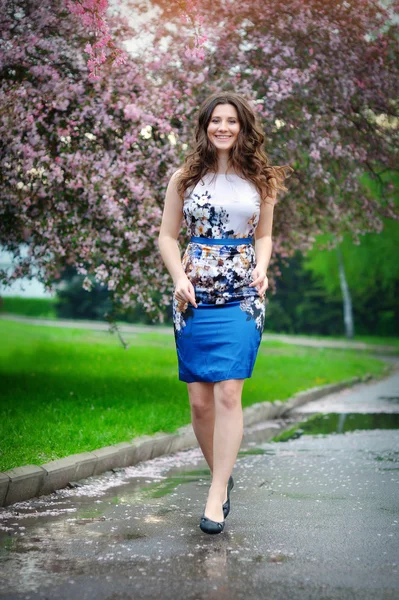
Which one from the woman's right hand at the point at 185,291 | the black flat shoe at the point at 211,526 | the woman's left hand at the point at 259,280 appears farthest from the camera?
the woman's left hand at the point at 259,280

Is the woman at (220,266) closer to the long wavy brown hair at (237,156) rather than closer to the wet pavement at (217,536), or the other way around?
the long wavy brown hair at (237,156)

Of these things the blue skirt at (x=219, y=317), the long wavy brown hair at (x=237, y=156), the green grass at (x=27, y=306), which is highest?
the long wavy brown hair at (x=237, y=156)

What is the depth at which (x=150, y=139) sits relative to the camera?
1048cm

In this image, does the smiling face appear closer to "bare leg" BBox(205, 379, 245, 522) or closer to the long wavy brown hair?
the long wavy brown hair

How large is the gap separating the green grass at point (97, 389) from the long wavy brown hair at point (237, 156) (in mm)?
2295

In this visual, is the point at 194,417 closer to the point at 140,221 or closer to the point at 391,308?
the point at 140,221

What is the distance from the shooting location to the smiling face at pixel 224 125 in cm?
557

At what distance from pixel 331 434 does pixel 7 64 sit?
4786 millimetres

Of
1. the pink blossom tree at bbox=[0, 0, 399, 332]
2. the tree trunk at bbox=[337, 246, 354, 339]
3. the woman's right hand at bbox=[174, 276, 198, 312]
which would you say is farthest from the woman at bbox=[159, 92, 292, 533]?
the tree trunk at bbox=[337, 246, 354, 339]

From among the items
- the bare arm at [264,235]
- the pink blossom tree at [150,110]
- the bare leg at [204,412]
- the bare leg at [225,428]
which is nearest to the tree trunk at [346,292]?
the pink blossom tree at [150,110]

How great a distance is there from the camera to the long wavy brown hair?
557 centimetres

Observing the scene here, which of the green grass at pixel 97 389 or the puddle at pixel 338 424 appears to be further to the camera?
the puddle at pixel 338 424

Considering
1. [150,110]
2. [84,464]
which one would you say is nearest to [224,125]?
[84,464]

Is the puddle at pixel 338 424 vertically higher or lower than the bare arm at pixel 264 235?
lower
